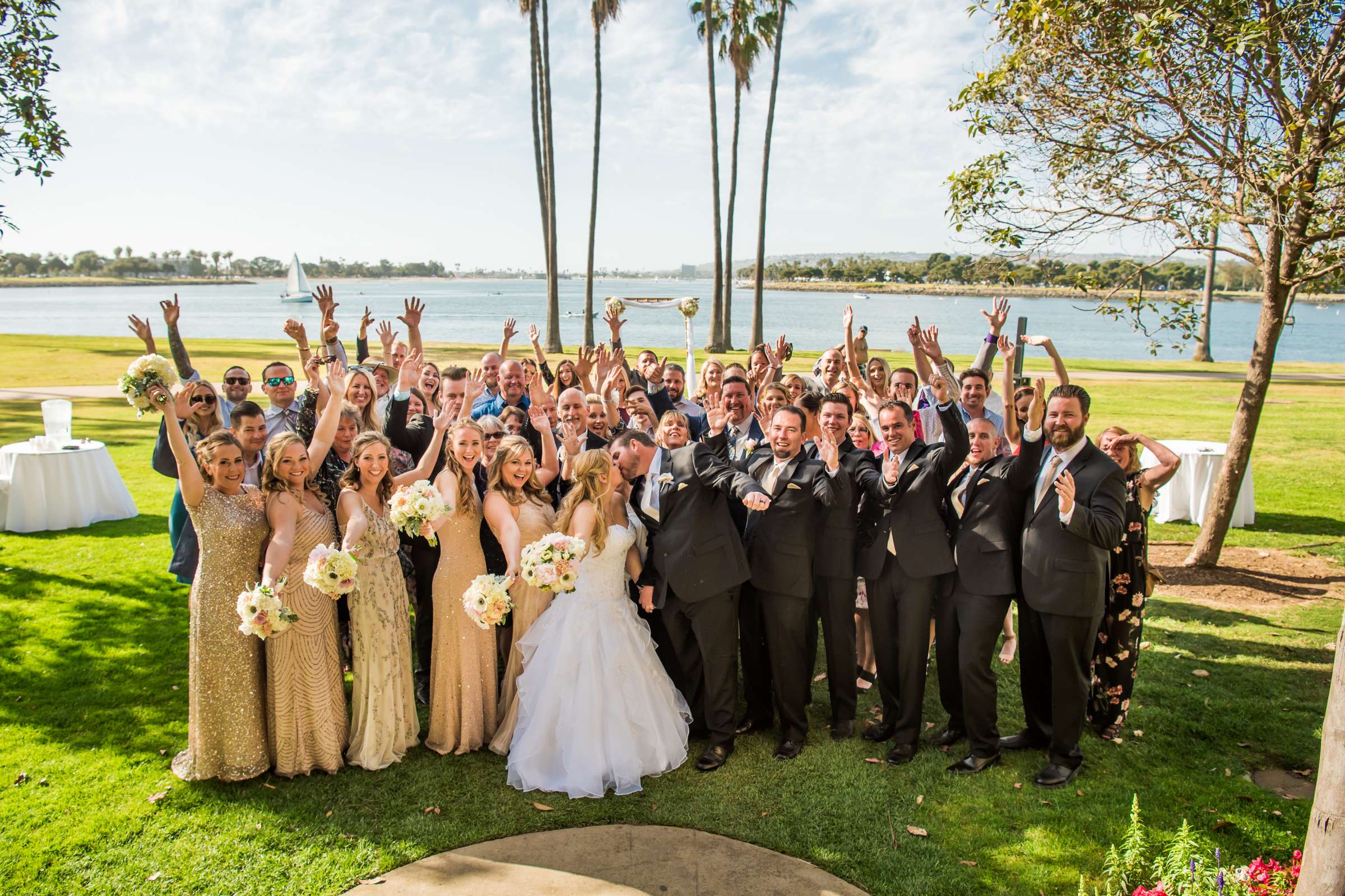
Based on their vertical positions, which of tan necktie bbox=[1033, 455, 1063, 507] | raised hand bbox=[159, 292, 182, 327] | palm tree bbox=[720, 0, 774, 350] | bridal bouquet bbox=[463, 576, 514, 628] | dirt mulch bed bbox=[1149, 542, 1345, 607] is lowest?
dirt mulch bed bbox=[1149, 542, 1345, 607]

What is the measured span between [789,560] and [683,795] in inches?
62.6

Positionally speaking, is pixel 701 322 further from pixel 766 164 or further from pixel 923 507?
pixel 923 507

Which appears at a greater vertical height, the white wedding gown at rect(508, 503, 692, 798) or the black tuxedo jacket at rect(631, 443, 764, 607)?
the black tuxedo jacket at rect(631, 443, 764, 607)

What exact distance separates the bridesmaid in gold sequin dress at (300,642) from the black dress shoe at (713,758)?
7.60ft

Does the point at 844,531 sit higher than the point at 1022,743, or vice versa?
the point at 844,531

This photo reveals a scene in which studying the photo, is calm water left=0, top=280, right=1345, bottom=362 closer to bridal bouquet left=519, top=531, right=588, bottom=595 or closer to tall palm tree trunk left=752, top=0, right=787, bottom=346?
tall palm tree trunk left=752, top=0, right=787, bottom=346

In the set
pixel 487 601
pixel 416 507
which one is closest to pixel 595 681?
pixel 487 601

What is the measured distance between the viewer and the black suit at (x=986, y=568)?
206 inches

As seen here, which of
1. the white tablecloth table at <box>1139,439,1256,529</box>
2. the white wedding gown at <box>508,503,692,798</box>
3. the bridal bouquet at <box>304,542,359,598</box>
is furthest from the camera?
the white tablecloth table at <box>1139,439,1256,529</box>

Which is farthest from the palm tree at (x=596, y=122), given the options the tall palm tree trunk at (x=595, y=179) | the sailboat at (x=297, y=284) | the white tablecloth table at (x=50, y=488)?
the sailboat at (x=297, y=284)

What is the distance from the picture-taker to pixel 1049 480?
16.9ft

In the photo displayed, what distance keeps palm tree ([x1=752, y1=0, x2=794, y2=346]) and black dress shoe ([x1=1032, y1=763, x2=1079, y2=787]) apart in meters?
30.8

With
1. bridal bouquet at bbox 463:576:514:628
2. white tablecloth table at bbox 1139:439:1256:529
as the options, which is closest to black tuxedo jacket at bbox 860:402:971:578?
bridal bouquet at bbox 463:576:514:628

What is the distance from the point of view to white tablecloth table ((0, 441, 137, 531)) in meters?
10.6
